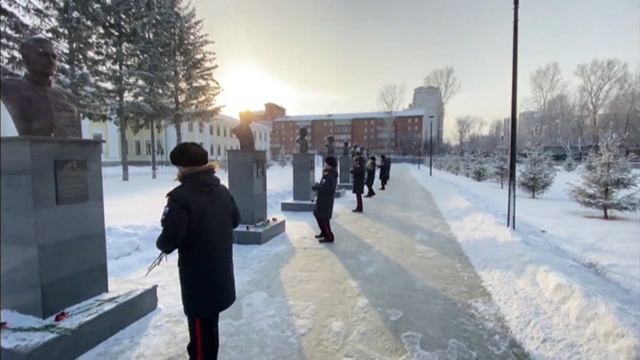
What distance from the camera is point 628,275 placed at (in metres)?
5.00

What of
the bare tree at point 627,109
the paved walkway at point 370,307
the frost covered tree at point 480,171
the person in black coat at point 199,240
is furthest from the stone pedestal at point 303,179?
the bare tree at point 627,109

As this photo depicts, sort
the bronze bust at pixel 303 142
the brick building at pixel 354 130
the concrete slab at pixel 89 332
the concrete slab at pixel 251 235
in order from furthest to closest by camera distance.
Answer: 1. the brick building at pixel 354 130
2. the bronze bust at pixel 303 142
3. the concrete slab at pixel 251 235
4. the concrete slab at pixel 89 332

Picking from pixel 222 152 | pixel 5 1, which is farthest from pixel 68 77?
pixel 222 152

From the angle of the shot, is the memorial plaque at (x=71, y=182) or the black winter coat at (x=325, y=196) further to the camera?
the black winter coat at (x=325, y=196)

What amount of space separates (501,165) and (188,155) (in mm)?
22506

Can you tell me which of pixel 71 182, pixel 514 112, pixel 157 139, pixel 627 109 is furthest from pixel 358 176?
pixel 627 109

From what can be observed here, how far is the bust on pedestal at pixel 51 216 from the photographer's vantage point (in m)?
2.65

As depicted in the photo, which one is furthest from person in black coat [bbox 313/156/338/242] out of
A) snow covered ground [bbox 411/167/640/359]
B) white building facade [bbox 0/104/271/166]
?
white building facade [bbox 0/104/271/166]

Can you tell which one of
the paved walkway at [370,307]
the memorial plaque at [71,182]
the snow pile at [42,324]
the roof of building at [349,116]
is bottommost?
the paved walkway at [370,307]

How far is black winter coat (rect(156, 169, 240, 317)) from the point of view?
2320 mm

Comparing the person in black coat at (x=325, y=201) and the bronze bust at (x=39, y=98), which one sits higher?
the bronze bust at (x=39, y=98)

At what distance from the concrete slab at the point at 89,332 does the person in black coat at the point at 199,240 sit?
1.11 metres

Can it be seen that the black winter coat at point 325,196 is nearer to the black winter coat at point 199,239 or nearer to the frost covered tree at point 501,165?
the black winter coat at point 199,239

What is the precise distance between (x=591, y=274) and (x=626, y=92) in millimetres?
67587
